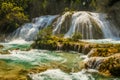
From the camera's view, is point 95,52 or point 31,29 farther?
point 31,29

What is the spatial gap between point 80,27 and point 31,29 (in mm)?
6385

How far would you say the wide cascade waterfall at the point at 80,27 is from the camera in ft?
102

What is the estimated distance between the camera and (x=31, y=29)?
3425 centimetres

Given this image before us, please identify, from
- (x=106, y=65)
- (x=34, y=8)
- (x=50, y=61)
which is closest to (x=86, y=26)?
(x=34, y=8)

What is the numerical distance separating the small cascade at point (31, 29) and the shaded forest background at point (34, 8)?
147 centimetres

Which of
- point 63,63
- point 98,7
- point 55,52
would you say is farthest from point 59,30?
point 63,63

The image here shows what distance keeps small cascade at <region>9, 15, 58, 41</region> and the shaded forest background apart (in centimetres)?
147

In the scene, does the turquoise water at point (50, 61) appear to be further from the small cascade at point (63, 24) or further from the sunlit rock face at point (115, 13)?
the sunlit rock face at point (115, 13)

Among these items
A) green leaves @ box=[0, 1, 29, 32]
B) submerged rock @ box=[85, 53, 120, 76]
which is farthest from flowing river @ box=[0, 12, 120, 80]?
green leaves @ box=[0, 1, 29, 32]

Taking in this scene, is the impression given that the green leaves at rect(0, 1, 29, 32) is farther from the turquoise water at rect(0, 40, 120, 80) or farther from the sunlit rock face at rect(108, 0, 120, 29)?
the turquoise water at rect(0, 40, 120, 80)

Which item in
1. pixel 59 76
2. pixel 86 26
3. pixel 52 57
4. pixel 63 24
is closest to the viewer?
pixel 59 76

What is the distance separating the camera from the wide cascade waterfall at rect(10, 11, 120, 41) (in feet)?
102

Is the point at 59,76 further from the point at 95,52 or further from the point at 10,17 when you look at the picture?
the point at 10,17

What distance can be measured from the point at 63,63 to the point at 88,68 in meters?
2.24
